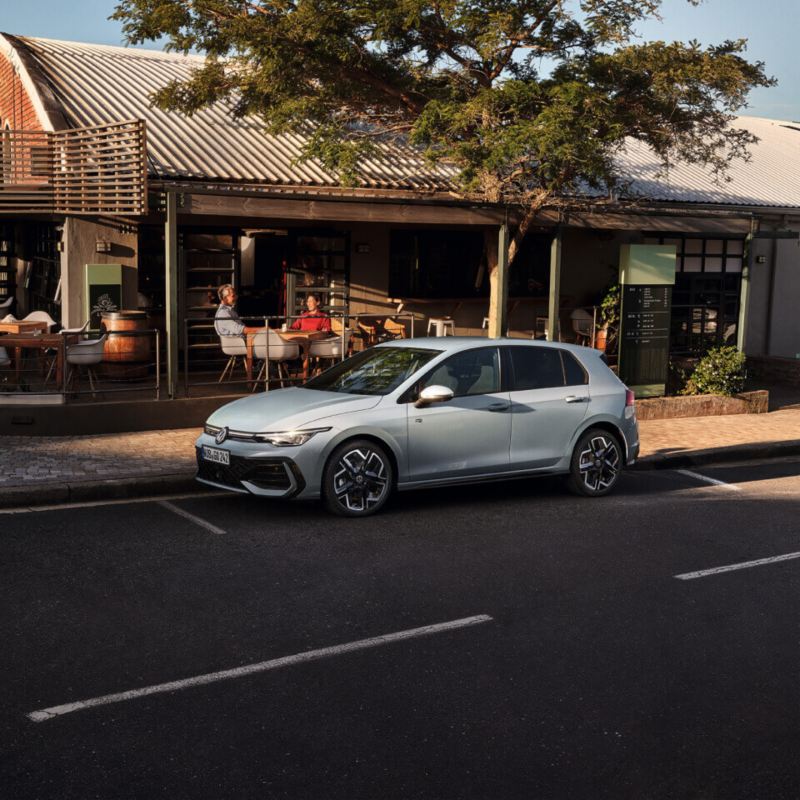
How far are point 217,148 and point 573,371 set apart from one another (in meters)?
9.09

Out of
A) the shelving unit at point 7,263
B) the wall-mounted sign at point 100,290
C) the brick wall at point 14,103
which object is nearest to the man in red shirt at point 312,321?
the wall-mounted sign at point 100,290

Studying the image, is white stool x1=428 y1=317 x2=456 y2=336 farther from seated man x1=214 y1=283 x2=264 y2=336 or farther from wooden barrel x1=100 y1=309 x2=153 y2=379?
wooden barrel x1=100 y1=309 x2=153 y2=379

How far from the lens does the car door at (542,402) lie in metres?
10.3

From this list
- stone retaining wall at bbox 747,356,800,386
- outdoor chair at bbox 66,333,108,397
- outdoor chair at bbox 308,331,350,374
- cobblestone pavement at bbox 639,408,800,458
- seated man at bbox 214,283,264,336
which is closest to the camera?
outdoor chair at bbox 66,333,108,397

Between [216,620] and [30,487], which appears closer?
[216,620]

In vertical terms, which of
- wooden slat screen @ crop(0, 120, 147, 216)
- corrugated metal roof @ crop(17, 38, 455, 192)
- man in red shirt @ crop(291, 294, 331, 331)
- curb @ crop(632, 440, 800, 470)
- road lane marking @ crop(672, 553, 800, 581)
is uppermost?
corrugated metal roof @ crop(17, 38, 455, 192)

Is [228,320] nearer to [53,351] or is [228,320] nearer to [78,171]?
[53,351]

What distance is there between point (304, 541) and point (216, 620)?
2.05 meters

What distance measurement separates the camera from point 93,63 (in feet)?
67.5

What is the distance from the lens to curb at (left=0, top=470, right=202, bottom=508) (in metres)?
9.83

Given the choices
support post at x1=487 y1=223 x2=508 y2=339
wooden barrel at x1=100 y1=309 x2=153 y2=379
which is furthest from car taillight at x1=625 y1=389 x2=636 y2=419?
wooden barrel at x1=100 y1=309 x2=153 y2=379

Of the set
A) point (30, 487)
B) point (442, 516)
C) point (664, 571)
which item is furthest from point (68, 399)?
point (664, 571)

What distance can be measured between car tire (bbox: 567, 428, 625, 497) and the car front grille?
9.58 ft

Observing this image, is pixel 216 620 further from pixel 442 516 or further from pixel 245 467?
pixel 442 516
